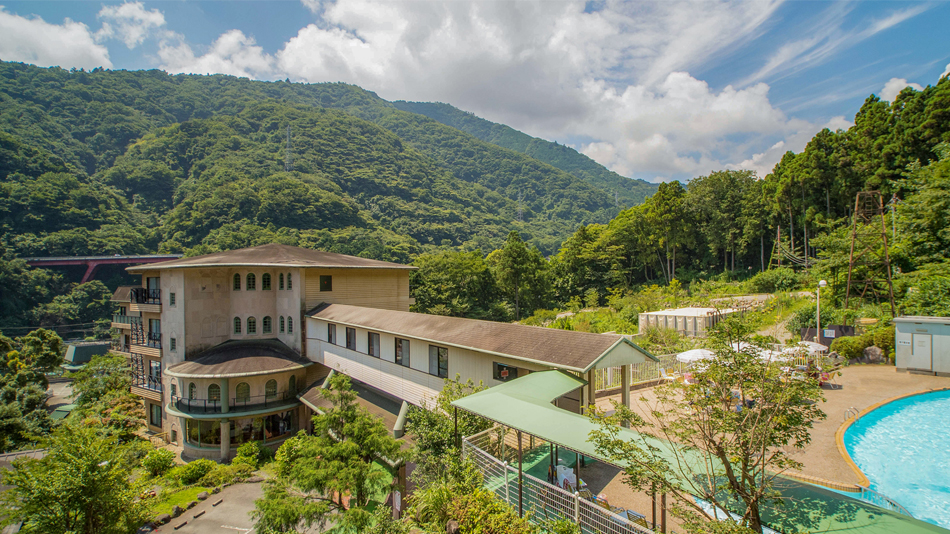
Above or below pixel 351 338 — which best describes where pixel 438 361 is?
above

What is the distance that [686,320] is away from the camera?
25875 mm

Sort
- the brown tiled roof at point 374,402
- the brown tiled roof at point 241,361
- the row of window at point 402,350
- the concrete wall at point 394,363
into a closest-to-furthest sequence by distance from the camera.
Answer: the concrete wall at point 394,363, the row of window at point 402,350, the brown tiled roof at point 374,402, the brown tiled roof at point 241,361

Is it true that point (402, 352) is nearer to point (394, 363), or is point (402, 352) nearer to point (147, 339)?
point (394, 363)

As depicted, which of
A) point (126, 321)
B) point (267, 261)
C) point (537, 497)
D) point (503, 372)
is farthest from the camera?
point (126, 321)

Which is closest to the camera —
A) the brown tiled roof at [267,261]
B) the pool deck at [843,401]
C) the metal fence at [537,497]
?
the metal fence at [537,497]

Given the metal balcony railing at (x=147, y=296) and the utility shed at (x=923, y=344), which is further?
the metal balcony railing at (x=147, y=296)

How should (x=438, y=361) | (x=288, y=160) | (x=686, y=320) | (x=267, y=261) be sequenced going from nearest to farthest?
(x=438, y=361) < (x=267, y=261) < (x=686, y=320) < (x=288, y=160)

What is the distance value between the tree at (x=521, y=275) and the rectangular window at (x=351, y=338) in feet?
99.9

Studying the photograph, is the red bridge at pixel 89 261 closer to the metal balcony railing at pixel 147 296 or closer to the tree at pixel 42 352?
the tree at pixel 42 352

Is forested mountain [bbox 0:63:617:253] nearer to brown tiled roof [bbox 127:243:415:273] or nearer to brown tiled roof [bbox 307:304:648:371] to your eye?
brown tiled roof [bbox 127:243:415:273]

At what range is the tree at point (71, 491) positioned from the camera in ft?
30.7

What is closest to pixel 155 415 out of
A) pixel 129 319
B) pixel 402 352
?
pixel 129 319

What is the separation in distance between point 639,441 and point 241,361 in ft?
66.1

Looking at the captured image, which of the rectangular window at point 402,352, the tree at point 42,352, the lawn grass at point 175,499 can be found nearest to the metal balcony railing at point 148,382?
the lawn grass at point 175,499
